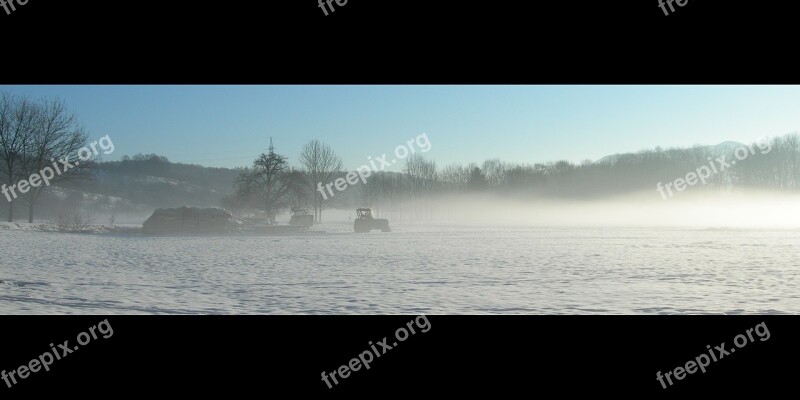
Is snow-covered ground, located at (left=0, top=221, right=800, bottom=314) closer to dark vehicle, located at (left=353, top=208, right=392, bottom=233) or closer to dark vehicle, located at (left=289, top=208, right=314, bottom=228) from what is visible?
dark vehicle, located at (left=353, top=208, right=392, bottom=233)

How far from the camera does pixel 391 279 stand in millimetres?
9805

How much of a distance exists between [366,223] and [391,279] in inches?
649

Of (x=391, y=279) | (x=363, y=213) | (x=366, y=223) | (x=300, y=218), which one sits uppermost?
(x=363, y=213)

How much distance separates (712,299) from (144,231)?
22239mm

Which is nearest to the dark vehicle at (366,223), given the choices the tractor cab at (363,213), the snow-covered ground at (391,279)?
the tractor cab at (363,213)

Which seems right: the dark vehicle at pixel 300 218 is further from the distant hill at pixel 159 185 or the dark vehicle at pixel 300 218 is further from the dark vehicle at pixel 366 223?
the distant hill at pixel 159 185

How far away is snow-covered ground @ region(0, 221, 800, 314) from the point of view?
7.21m

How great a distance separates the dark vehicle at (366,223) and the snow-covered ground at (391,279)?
8629 mm

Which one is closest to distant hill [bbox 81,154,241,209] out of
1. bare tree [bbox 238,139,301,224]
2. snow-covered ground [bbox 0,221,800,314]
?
bare tree [bbox 238,139,301,224]

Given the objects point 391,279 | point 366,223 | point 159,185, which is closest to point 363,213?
point 366,223

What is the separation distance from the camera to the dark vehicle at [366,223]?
26.1m

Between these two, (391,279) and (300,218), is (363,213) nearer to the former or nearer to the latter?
(300,218)
